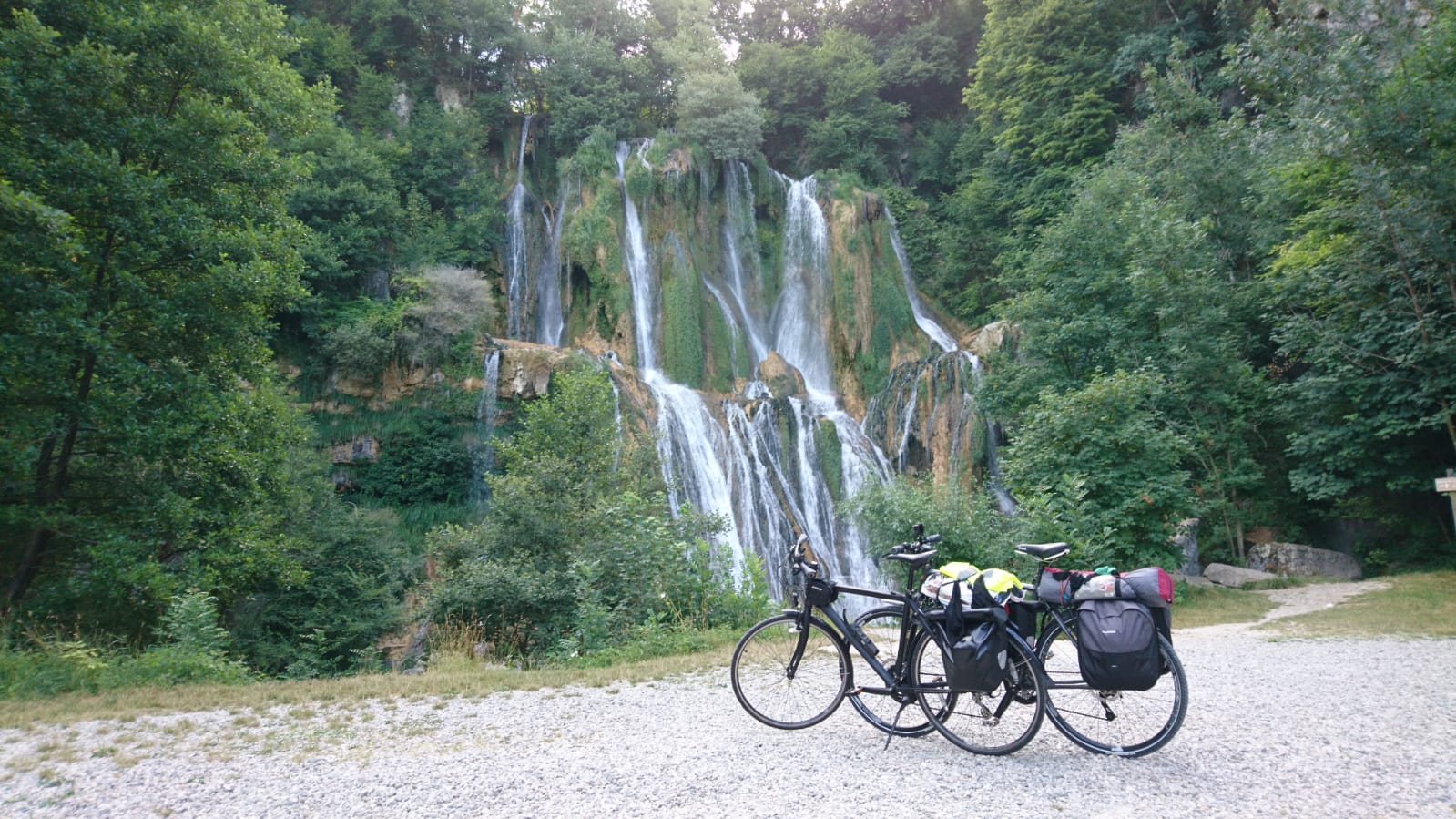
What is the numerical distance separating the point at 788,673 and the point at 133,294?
333 inches

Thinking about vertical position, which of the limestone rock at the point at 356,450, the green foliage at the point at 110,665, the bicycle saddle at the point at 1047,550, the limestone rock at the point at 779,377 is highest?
the limestone rock at the point at 779,377

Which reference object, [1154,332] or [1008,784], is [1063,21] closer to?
[1154,332]

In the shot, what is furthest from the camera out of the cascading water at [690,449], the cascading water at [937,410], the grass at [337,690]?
the cascading water at [937,410]

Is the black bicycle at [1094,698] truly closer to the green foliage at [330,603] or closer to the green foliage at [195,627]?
the green foliage at [195,627]

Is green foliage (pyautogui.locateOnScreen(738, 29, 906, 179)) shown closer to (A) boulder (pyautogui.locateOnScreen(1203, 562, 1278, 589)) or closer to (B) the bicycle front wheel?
(A) boulder (pyautogui.locateOnScreen(1203, 562, 1278, 589))

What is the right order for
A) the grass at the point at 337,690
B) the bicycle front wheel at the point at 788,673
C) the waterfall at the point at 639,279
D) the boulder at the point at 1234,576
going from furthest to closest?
1. the waterfall at the point at 639,279
2. the boulder at the point at 1234,576
3. the grass at the point at 337,690
4. the bicycle front wheel at the point at 788,673

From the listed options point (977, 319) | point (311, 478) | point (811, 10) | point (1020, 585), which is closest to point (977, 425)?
point (977, 319)

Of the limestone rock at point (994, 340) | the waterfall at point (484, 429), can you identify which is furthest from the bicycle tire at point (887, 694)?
the waterfall at point (484, 429)

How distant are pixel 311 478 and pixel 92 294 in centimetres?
651

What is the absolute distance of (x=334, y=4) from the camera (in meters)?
28.1

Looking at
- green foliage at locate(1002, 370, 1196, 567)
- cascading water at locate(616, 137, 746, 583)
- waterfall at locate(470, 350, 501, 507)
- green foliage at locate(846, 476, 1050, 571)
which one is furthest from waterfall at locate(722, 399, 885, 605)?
waterfall at locate(470, 350, 501, 507)

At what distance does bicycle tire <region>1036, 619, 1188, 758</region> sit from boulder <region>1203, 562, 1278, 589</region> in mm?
11737

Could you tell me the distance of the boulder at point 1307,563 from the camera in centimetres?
1418

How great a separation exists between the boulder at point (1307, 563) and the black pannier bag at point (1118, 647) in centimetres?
1368
